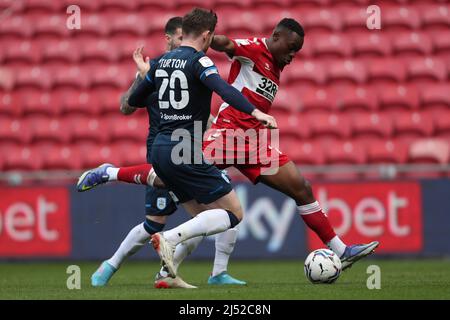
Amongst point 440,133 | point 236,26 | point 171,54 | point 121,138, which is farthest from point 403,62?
point 171,54

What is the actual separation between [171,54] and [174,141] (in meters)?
0.63

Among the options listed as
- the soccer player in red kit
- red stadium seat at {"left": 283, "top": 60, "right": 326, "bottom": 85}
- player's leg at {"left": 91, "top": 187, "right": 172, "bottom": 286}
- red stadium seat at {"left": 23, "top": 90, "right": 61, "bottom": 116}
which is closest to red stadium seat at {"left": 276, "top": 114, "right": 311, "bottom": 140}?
red stadium seat at {"left": 283, "top": 60, "right": 326, "bottom": 85}

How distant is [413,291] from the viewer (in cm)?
665

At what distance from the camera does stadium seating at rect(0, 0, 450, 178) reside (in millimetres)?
12953

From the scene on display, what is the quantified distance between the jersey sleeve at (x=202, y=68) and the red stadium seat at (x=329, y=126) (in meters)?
6.46

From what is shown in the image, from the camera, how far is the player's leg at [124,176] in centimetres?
747

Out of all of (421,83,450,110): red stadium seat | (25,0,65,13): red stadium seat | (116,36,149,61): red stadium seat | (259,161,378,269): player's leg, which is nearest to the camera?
(259,161,378,269): player's leg

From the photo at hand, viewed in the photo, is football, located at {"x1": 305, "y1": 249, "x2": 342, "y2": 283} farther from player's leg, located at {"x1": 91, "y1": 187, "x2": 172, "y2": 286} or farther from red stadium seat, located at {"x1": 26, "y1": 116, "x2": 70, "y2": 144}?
red stadium seat, located at {"x1": 26, "y1": 116, "x2": 70, "y2": 144}

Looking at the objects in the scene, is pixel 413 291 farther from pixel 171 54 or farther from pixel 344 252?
pixel 171 54

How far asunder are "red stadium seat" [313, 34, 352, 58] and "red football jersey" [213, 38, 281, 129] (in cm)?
615

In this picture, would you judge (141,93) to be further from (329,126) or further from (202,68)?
(329,126)

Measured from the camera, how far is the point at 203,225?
22.1ft

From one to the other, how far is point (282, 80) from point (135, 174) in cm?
649

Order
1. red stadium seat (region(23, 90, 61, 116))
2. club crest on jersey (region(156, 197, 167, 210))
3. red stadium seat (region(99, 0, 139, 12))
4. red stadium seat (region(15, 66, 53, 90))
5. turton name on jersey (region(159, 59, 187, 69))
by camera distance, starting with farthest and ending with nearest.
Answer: red stadium seat (region(99, 0, 139, 12)) → red stadium seat (region(15, 66, 53, 90)) → red stadium seat (region(23, 90, 61, 116)) → club crest on jersey (region(156, 197, 167, 210)) → turton name on jersey (region(159, 59, 187, 69))
